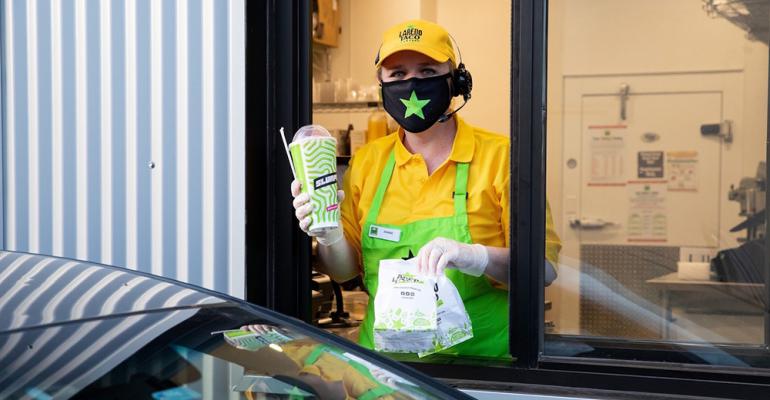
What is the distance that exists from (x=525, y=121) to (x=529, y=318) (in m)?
0.61

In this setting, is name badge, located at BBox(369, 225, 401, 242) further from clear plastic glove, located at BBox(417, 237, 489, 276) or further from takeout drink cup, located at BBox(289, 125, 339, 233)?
takeout drink cup, located at BBox(289, 125, 339, 233)

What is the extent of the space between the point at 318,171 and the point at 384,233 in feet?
1.51

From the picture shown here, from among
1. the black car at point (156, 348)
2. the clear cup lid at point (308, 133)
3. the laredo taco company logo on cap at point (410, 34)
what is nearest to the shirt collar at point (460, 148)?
the laredo taco company logo on cap at point (410, 34)

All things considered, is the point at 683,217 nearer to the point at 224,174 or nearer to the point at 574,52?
the point at 574,52

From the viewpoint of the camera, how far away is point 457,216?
3182 millimetres

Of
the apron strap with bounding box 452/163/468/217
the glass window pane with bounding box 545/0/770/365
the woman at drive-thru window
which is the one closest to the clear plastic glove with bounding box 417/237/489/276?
the woman at drive-thru window

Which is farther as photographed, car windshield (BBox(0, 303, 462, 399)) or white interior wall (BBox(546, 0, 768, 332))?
white interior wall (BBox(546, 0, 768, 332))

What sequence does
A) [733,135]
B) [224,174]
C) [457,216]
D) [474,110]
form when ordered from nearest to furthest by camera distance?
[733,135] → [457,216] → [224,174] → [474,110]

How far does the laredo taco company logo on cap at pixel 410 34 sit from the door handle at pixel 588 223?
75 cm

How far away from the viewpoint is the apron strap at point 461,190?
3.19 m

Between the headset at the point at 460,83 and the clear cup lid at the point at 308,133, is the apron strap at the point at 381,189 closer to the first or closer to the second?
the headset at the point at 460,83

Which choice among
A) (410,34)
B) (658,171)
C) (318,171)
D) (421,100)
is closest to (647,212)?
(658,171)

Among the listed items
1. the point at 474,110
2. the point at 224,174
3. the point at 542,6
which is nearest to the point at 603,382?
the point at 542,6

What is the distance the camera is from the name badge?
3.23 m
